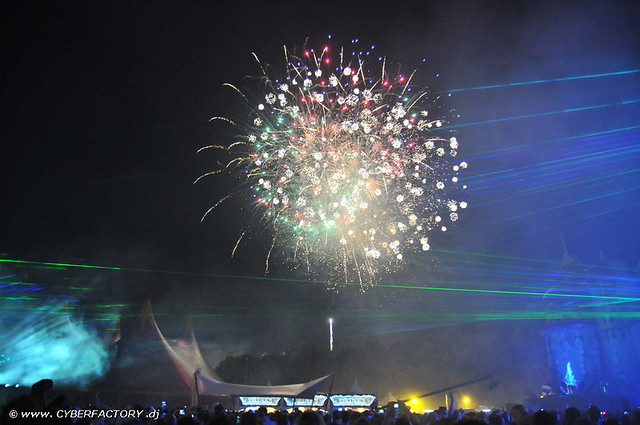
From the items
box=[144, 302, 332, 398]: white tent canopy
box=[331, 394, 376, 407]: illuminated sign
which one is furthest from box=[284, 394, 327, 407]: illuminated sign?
box=[331, 394, 376, 407]: illuminated sign

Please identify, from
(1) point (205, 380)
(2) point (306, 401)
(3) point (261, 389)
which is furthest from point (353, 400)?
(1) point (205, 380)

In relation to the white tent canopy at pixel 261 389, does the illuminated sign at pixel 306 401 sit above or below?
below

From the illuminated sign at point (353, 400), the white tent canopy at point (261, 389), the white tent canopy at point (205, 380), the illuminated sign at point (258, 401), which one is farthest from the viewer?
the illuminated sign at point (353, 400)

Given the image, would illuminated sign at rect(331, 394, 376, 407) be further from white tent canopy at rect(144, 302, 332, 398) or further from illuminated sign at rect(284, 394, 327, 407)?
white tent canopy at rect(144, 302, 332, 398)

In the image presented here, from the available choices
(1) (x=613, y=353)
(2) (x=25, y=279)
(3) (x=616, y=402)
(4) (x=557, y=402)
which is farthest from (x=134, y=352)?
(1) (x=613, y=353)

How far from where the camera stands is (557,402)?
78.2ft

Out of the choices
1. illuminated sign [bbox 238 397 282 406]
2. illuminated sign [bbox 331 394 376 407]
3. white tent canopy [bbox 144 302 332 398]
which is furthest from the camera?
illuminated sign [bbox 331 394 376 407]

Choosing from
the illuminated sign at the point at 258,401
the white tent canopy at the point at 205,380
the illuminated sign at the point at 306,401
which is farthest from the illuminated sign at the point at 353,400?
the illuminated sign at the point at 258,401

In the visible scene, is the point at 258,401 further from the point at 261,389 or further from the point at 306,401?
the point at 306,401

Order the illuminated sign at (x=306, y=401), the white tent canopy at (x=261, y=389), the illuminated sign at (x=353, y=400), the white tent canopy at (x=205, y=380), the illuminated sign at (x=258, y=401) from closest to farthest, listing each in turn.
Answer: the white tent canopy at (x=261, y=389) < the white tent canopy at (x=205, y=380) < the illuminated sign at (x=306, y=401) < the illuminated sign at (x=258, y=401) < the illuminated sign at (x=353, y=400)

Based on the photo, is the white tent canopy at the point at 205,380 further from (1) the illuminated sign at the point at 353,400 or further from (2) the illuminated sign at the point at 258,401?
(1) the illuminated sign at the point at 353,400

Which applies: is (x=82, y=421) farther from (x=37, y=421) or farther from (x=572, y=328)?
(x=572, y=328)

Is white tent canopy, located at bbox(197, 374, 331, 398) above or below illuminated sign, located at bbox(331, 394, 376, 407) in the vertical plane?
above

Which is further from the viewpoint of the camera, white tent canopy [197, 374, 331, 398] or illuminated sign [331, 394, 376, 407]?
illuminated sign [331, 394, 376, 407]
